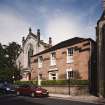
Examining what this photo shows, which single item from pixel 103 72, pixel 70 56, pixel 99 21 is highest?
pixel 99 21

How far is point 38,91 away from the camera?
3250cm

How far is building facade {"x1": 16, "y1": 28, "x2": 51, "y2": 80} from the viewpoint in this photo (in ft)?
179

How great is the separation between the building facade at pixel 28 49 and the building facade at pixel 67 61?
17.7 feet

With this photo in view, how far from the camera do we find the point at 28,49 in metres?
57.5

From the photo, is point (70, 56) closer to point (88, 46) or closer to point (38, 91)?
point (88, 46)

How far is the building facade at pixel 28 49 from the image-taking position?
54566mm

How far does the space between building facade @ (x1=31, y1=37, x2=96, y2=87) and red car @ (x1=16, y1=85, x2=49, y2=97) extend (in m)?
7.34

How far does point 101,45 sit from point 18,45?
42.0 meters

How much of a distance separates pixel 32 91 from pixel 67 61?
10.3 metres

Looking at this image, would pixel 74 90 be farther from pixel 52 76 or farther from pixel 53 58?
pixel 53 58

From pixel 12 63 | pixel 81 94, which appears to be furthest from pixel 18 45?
pixel 81 94

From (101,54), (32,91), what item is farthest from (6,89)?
(101,54)

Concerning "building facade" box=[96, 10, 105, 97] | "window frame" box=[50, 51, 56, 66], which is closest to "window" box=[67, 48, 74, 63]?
"window frame" box=[50, 51, 56, 66]

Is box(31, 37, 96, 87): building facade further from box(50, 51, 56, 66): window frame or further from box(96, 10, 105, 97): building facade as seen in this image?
box(96, 10, 105, 97): building facade
